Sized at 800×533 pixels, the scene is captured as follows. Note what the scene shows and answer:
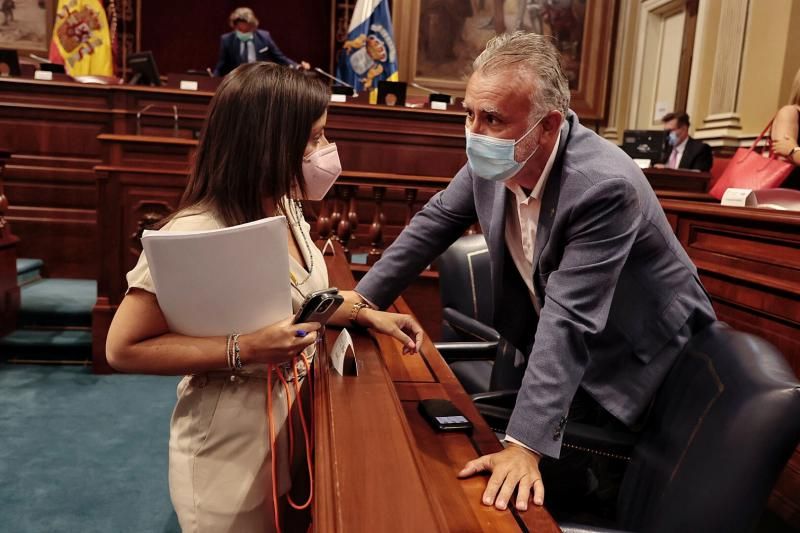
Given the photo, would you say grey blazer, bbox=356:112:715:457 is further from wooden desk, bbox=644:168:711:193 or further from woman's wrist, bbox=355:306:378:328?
wooden desk, bbox=644:168:711:193

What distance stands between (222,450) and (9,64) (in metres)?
5.85

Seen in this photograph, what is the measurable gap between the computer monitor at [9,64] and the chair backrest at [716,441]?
20.1ft

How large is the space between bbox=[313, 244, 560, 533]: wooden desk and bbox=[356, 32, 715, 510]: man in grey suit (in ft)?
0.54

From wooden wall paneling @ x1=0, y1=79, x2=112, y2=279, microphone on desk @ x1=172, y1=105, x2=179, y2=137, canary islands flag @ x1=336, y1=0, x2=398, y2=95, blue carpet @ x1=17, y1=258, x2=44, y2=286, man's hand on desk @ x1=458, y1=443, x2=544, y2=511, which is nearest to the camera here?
man's hand on desk @ x1=458, y1=443, x2=544, y2=511

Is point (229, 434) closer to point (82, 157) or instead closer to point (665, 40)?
point (82, 157)

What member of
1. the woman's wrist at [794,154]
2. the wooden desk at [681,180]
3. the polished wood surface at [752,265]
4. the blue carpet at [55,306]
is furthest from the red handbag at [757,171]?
the blue carpet at [55,306]

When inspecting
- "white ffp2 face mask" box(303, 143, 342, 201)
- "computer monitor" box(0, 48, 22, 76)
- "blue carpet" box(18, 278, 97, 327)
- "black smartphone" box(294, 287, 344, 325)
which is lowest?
"blue carpet" box(18, 278, 97, 327)

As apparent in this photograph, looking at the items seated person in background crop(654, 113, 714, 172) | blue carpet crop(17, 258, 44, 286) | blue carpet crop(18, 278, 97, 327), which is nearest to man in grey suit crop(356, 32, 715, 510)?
blue carpet crop(18, 278, 97, 327)

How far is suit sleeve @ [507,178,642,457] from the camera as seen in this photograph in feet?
3.91

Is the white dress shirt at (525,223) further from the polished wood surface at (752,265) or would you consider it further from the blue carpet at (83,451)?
the blue carpet at (83,451)

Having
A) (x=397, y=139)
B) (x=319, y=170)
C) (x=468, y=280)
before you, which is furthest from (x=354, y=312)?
(x=397, y=139)

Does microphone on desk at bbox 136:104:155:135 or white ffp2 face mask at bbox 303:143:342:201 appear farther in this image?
microphone on desk at bbox 136:104:155:135

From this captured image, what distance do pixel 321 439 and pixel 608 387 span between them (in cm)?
75

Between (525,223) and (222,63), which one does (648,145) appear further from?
(222,63)
